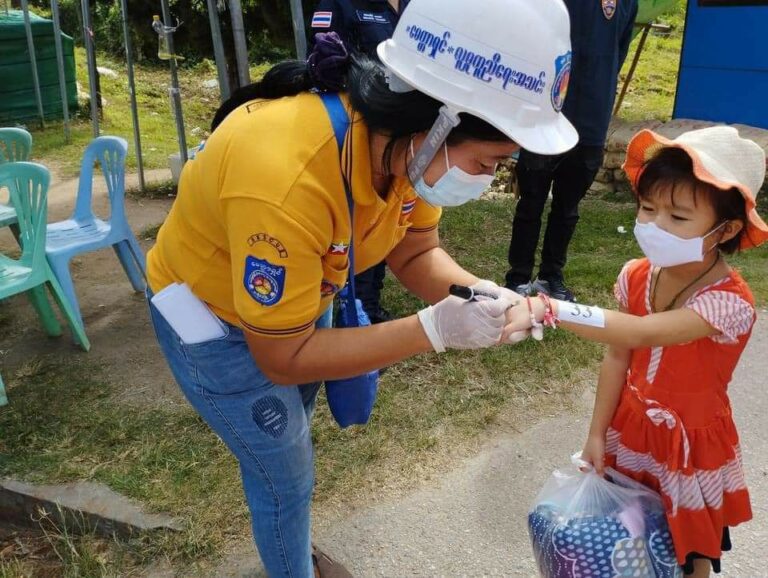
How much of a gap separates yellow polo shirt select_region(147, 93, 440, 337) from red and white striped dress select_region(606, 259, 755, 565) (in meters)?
0.83

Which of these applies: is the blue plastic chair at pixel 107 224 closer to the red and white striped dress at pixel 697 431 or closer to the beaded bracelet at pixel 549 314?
the beaded bracelet at pixel 549 314

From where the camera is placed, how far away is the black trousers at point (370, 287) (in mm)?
3354

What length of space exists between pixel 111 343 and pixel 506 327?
8.98 ft

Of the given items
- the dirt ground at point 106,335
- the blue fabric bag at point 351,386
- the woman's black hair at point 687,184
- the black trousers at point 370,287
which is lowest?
the dirt ground at point 106,335

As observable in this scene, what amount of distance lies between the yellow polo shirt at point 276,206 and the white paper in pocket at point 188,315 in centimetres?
6

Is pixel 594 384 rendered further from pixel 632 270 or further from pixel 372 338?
pixel 372 338

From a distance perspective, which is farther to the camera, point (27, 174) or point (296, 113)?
point (27, 174)

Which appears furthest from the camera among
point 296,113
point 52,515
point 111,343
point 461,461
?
point 111,343

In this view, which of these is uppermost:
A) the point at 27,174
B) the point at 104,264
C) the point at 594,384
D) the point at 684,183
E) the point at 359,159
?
the point at 359,159

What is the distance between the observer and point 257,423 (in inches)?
61.6

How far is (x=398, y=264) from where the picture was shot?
1971 millimetres

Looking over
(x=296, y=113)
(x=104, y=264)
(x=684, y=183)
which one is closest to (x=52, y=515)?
(x=296, y=113)

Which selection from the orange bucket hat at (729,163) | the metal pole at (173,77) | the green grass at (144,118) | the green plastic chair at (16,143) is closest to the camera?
the orange bucket hat at (729,163)

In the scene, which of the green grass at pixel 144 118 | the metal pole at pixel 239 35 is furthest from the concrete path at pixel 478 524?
the green grass at pixel 144 118
